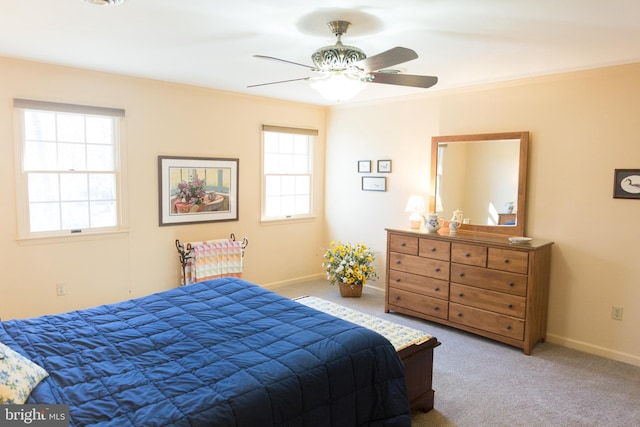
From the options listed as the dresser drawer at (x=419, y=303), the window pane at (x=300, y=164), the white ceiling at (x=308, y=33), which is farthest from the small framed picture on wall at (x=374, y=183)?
the white ceiling at (x=308, y=33)

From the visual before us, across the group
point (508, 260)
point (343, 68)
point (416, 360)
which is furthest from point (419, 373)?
point (343, 68)

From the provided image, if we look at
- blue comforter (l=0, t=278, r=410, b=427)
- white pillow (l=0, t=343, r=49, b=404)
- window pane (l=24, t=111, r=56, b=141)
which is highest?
window pane (l=24, t=111, r=56, b=141)

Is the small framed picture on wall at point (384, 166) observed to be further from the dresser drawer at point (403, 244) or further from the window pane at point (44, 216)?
the window pane at point (44, 216)

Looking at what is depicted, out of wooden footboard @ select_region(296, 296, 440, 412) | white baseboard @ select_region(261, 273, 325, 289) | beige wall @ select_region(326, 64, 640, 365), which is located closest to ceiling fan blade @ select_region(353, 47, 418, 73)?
wooden footboard @ select_region(296, 296, 440, 412)

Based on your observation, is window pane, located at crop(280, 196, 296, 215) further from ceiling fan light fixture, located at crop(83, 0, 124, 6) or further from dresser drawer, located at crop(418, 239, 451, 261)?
ceiling fan light fixture, located at crop(83, 0, 124, 6)

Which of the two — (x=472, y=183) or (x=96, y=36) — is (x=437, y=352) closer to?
(x=472, y=183)

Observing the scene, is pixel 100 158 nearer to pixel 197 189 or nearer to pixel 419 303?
pixel 197 189

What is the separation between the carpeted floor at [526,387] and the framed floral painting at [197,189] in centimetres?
277

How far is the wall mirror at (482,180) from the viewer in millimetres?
3979

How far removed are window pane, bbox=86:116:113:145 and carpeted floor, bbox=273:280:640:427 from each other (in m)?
3.72

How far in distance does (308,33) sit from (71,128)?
2568 mm

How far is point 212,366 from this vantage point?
75.4 inches

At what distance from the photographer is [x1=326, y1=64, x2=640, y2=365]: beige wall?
342cm

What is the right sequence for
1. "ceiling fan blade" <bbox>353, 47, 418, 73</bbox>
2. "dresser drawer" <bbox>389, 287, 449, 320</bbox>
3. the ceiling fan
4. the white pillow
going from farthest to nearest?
"dresser drawer" <bbox>389, 287, 449, 320</bbox>, the ceiling fan, "ceiling fan blade" <bbox>353, 47, 418, 73</bbox>, the white pillow
